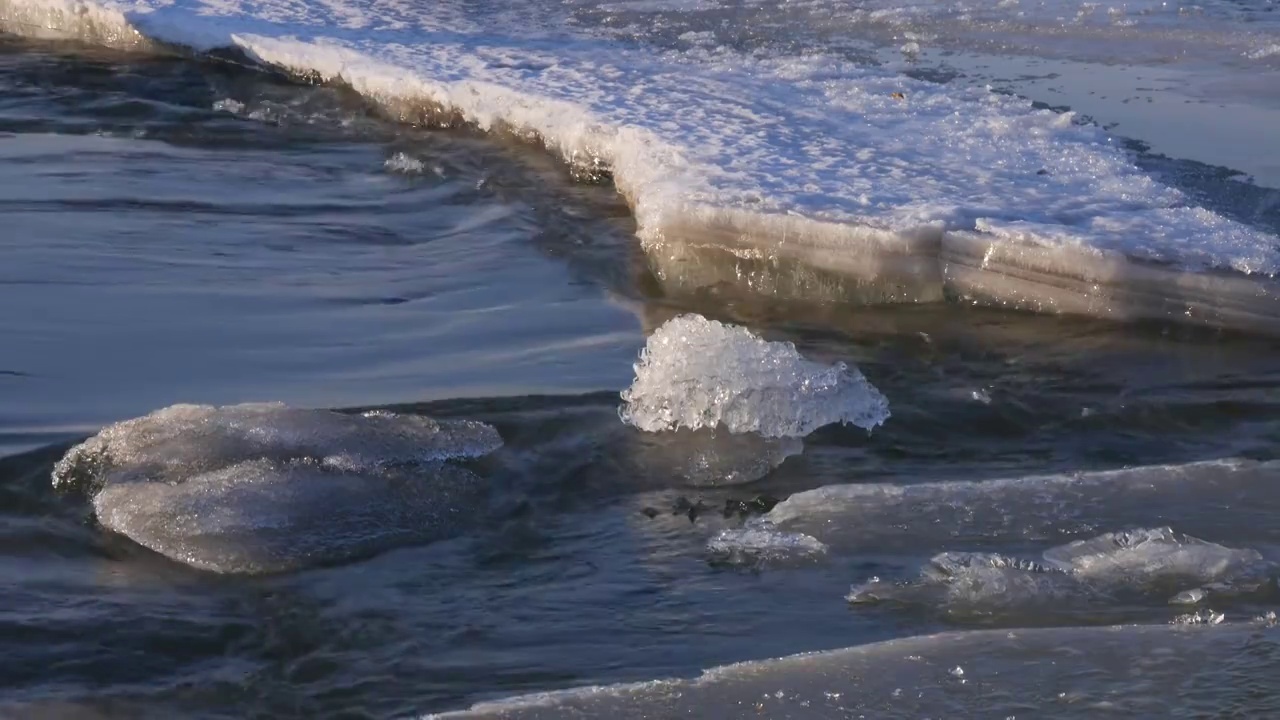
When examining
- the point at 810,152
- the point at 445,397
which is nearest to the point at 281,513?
the point at 445,397

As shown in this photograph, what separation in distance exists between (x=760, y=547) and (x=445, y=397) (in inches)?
54.8

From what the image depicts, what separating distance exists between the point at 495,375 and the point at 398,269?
1444 mm

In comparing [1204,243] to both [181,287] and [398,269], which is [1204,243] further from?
[181,287]

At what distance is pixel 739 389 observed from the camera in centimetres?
468

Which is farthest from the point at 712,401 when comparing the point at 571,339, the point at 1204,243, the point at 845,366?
the point at 1204,243

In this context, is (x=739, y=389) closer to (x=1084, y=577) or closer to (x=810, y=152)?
(x=1084, y=577)

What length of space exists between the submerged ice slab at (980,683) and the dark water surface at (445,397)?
0.44 feet

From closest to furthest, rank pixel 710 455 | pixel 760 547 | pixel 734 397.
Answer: pixel 760 547 → pixel 710 455 → pixel 734 397

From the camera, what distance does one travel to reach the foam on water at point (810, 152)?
5695 mm

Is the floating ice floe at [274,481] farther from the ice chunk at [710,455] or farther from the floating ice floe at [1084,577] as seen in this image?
the floating ice floe at [1084,577]

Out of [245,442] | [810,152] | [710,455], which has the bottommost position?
[710,455]

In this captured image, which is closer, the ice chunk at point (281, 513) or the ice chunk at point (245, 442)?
the ice chunk at point (281, 513)

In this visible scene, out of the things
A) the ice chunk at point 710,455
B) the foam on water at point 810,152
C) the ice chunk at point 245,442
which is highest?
the foam on water at point 810,152

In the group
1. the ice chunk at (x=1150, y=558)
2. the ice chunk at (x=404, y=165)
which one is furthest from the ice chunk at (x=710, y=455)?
the ice chunk at (x=404, y=165)
